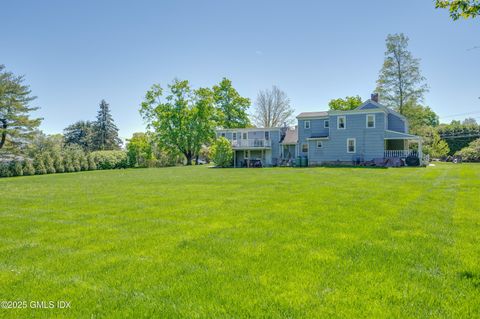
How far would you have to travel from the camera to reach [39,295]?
2.95m

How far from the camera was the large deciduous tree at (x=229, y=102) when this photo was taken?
1797 inches

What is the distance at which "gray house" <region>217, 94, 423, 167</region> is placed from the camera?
2607 centimetres

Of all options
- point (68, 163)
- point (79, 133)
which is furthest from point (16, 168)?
point (79, 133)

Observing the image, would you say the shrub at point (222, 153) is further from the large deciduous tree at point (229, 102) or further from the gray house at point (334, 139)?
the large deciduous tree at point (229, 102)

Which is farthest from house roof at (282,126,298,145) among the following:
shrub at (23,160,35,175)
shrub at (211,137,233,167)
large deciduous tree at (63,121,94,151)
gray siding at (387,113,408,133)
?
large deciduous tree at (63,121,94,151)

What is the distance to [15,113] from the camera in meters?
31.5

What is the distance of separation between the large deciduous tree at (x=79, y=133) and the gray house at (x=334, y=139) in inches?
1410

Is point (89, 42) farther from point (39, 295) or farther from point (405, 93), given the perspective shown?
Result: point (405, 93)

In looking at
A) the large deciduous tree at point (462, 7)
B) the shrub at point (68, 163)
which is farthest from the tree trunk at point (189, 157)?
the large deciduous tree at point (462, 7)

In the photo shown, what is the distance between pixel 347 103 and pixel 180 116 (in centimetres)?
2529

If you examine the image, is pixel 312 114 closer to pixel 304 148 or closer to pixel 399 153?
pixel 304 148

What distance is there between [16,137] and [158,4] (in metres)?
A: 27.3

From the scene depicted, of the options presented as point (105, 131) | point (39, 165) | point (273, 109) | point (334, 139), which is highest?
point (273, 109)

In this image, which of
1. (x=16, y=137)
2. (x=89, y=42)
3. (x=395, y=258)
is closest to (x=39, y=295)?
(x=395, y=258)
